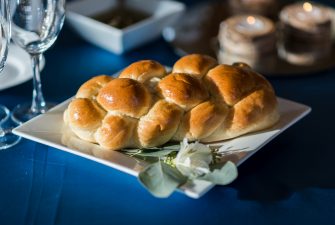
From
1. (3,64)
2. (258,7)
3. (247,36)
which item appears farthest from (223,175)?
(258,7)

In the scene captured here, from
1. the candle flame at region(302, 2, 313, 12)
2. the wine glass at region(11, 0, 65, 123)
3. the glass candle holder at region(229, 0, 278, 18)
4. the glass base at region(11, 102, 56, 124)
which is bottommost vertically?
the glass base at region(11, 102, 56, 124)

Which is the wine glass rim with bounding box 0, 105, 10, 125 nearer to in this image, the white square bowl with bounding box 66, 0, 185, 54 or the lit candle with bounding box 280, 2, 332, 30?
the white square bowl with bounding box 66, 0, 185, 54

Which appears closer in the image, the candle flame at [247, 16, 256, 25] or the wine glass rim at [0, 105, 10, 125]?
the wine glass rim at [0, 105, 10, 125]

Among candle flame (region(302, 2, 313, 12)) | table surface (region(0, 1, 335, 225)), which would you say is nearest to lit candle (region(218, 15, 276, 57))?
candle flame (region(302, 2, 313, 12))

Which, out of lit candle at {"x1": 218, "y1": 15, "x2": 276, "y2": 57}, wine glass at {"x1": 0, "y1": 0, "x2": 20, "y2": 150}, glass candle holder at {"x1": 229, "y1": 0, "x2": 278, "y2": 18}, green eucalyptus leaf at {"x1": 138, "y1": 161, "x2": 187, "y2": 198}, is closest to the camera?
green eucalyptus leaf at {"x1": 138, "y1": 161, "x2": 187, "y2": 198}

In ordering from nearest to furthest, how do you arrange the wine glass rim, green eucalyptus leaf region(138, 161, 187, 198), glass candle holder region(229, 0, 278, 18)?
1. green eucalyptus leaf region(138, 161, 187, 198)
2. the wine glass rim
3. glass candle holder region(229, 0, 278, 18)

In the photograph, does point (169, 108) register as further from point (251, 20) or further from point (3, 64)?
point (251, 20)
